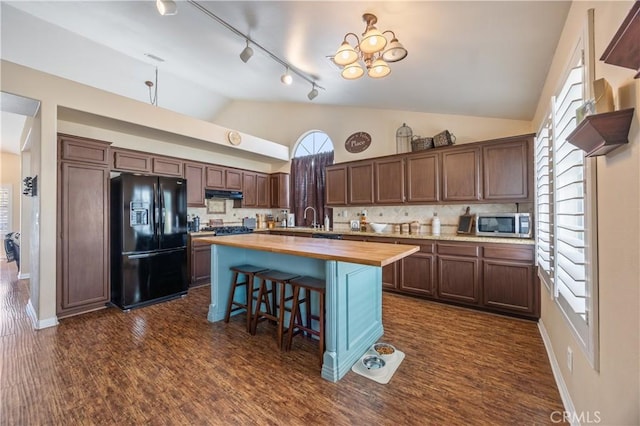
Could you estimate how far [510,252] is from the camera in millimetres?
3133

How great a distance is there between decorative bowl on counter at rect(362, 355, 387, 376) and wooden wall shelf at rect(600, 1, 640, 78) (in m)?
2.16

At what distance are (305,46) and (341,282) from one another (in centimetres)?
254

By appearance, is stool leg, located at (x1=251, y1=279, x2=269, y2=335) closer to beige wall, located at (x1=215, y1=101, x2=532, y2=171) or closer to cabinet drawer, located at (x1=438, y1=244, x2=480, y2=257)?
cabinet drawer, located at (x1=438, y1=244, x2=480, y2=257)

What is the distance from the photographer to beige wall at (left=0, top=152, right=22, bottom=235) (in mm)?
7480

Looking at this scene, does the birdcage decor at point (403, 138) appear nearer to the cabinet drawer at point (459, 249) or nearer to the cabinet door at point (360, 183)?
the cabinet door at point (360, 183)

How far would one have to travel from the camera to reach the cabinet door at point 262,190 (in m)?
6.09

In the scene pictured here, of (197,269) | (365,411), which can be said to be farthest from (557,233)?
(197,269)

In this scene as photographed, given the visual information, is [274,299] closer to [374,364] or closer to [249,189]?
[374,364]

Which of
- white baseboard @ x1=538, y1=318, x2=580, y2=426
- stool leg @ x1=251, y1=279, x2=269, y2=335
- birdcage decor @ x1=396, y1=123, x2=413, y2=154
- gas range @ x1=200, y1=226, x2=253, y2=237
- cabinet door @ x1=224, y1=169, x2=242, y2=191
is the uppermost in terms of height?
birdcage decor @ x1=396, y1=123, x2=413, y2=154

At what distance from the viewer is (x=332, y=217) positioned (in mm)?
5605

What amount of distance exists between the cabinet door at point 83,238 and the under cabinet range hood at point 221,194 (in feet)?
5.63

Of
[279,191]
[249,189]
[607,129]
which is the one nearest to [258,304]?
[607,129]

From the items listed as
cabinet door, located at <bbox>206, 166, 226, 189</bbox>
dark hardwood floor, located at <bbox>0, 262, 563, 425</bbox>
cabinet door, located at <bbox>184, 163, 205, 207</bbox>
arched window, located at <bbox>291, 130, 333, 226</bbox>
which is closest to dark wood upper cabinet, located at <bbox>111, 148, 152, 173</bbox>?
cabinet door, located at <bbox>184, 163, 205, 207</bbox>
